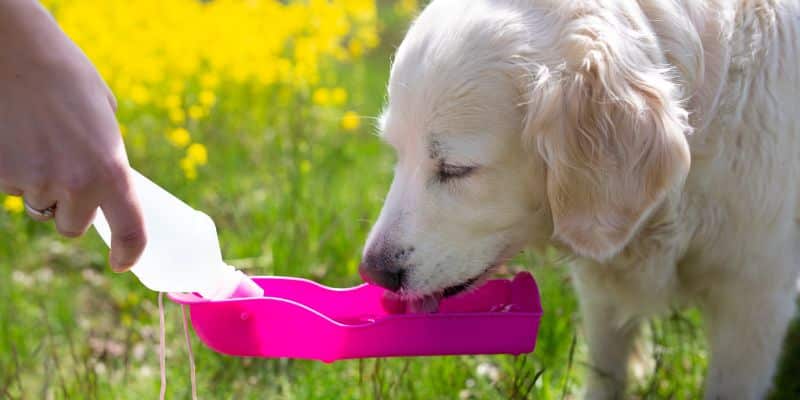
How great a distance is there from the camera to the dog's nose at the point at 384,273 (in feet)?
7.32

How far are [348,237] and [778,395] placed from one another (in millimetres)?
1835

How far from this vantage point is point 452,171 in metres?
2.20

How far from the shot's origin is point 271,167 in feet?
15.8

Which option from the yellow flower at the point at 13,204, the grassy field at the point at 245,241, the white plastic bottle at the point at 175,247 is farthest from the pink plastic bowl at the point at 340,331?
the yellow flower at the point at 13,204

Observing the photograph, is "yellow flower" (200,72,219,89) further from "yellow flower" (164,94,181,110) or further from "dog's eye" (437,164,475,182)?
"dog's eye" (437,164,475,182)

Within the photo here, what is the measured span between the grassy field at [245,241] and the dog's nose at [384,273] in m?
0.40

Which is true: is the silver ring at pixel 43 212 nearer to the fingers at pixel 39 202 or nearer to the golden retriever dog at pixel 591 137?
the fingers at pixel 39 202

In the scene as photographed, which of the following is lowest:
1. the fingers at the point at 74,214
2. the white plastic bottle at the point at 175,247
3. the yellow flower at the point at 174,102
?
the yellow flower at the point at 174,102

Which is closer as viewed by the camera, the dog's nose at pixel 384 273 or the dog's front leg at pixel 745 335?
the dog's nose at pixel 384 273

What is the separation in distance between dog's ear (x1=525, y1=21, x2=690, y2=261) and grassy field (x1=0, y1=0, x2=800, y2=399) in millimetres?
520

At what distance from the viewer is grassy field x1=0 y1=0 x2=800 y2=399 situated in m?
2.89

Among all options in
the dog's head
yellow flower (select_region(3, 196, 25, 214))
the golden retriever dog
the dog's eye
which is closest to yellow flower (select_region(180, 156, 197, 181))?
yellow flower (select_region(3, 196, 25, 214))

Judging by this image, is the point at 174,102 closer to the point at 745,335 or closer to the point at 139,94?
the point at 139,94

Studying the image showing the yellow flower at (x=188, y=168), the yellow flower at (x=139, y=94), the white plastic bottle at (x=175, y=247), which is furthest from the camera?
the yellow flower at (x=139, y=94)
